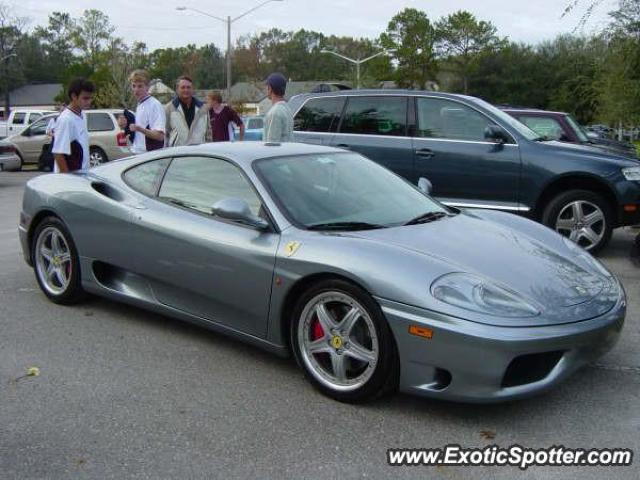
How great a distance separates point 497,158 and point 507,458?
4.75 m

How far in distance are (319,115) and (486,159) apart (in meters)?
2.13

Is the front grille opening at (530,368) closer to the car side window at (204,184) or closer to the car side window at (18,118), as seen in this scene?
the car side window at (204,184)

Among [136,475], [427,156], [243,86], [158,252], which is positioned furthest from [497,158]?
[243,86]

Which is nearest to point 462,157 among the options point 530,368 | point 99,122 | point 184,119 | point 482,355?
point 184,119

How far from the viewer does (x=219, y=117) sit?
8539mm

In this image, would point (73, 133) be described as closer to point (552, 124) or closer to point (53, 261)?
point (53, 261)

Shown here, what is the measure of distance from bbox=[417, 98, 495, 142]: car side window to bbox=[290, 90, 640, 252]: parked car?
11mm

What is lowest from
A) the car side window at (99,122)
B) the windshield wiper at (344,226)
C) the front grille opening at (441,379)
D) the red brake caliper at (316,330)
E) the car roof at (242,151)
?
the car side window at (99,122)

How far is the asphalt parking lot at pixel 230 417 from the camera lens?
2965mm

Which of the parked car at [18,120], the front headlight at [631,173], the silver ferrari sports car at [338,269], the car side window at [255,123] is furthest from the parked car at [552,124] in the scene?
the parked car at [18,120]

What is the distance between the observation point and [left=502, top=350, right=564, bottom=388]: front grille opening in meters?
3.22

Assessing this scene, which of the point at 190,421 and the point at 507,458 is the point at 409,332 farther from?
the point at 190,421

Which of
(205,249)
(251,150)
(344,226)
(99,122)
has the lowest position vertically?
(99,122)

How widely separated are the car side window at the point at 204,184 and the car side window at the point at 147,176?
0.25 feet
